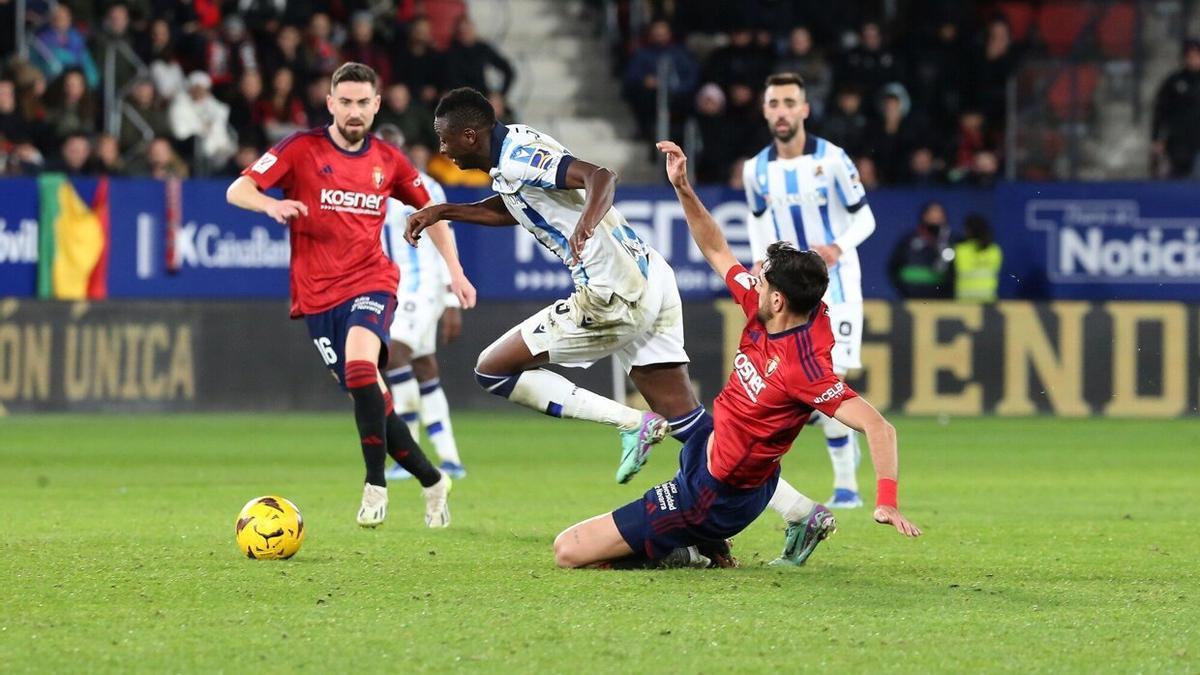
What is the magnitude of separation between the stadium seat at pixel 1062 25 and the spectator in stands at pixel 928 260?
125 inches

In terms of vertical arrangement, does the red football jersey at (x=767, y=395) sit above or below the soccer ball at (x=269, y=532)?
above

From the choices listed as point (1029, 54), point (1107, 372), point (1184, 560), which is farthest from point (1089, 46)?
point (1184, 560)

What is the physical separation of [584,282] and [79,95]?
12.8 meters

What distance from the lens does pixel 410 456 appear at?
9.55 metres

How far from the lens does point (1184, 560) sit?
839cm

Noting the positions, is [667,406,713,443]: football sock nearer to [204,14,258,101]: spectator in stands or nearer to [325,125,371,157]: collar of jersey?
[325,125,371,157]: collar of jersey

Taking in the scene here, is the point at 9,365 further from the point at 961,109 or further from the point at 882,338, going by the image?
the point at 961,109

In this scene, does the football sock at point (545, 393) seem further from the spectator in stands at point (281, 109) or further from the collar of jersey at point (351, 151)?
the spectator in stands at point (281, 109)

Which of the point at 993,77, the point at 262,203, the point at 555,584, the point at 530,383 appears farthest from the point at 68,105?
the point at 555,584

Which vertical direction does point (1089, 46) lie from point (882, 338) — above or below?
above

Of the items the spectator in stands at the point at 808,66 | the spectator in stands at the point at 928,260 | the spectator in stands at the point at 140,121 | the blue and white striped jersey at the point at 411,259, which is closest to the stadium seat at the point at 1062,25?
the spectator in stands at the point at 808,66

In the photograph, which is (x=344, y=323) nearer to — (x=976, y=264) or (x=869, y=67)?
(x=976, y=264)

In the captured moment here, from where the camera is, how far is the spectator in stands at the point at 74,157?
19766 mm

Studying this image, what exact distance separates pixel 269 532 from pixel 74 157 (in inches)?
496
